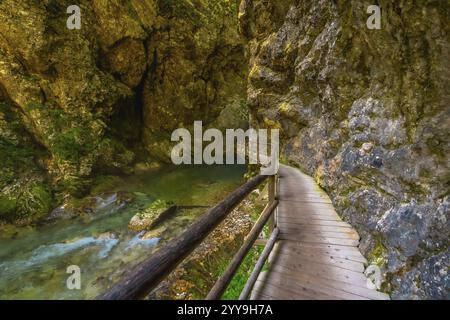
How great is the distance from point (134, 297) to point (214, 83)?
29827mm

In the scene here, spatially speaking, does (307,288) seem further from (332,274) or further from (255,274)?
(255,274)

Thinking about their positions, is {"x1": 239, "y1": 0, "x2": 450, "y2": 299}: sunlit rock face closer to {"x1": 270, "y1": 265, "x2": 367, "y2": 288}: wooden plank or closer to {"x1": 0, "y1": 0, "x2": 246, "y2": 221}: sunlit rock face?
{"x1": 270, "y1": 265, "x2": 367, "y2": 288}: wooden plank

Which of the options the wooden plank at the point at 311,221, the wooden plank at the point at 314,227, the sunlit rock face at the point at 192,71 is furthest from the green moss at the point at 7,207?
the wooden plank at the point at 314,227

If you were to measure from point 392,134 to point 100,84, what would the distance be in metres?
23.6

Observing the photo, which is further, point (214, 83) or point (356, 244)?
point (214, 83)

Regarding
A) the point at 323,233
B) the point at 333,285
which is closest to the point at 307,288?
the point at 333,285

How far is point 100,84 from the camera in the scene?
76.6 ft

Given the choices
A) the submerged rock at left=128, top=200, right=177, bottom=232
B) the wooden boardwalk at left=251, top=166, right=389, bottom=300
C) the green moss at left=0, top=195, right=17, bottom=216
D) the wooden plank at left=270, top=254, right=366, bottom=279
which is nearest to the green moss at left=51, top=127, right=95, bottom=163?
the green moss at left=0, top=195, right=17, bottom=216

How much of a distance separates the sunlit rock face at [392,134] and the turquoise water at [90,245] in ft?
28.8

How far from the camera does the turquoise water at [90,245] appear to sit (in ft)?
34.4

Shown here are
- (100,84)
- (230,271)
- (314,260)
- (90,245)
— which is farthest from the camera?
(100,84)

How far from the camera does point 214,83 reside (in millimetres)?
30062
